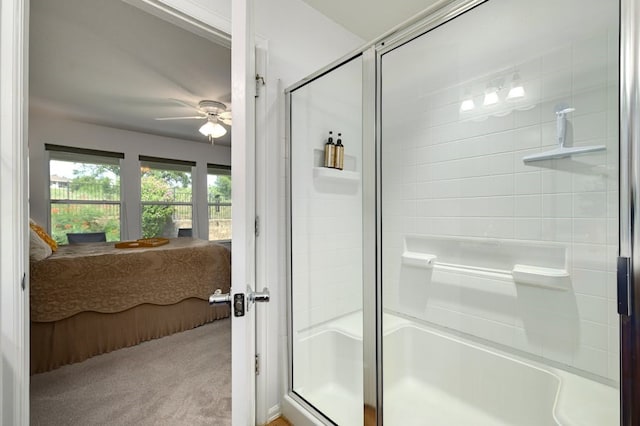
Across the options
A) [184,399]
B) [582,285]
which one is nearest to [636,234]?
[582,285]

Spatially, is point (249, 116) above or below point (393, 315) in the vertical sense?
above

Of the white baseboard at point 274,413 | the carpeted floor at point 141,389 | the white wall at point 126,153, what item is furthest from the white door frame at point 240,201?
the white wall at point 126,153

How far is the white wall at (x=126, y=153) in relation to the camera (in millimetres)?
4027

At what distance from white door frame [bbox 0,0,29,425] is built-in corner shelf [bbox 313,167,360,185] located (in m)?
1.39

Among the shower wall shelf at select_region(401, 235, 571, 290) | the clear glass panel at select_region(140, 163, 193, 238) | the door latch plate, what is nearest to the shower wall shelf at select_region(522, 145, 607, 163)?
the shower wall shelf at select_region(401, 235, 571, 290)

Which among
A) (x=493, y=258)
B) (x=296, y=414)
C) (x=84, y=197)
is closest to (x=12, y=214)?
(x=296, y=414)

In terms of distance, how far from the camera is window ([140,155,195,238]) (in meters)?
4.95

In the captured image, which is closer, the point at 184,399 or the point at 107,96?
the point at 184,399

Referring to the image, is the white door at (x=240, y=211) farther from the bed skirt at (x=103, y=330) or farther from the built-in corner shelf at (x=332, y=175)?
the bed skirt at (x=103, y=330)

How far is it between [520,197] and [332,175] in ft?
3.74

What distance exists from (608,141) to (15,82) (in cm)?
239

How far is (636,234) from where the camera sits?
72 cm

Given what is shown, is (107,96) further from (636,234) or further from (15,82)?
(636,234)

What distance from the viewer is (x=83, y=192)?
443 cm
